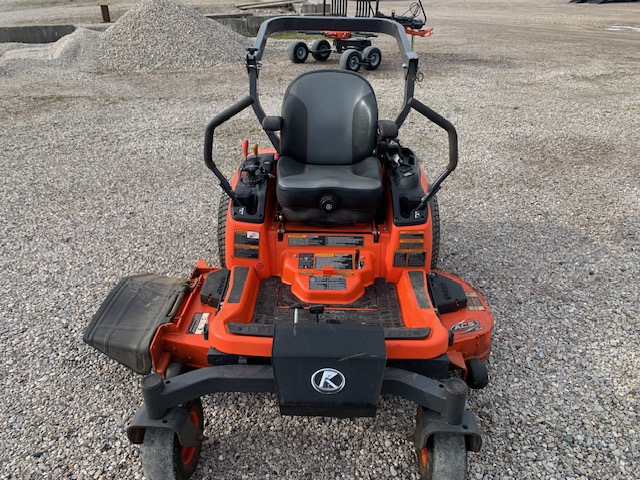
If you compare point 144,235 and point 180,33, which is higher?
point 180,33

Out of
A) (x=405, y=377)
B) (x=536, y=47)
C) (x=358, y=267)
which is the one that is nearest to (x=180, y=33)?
(x=536, y=47)

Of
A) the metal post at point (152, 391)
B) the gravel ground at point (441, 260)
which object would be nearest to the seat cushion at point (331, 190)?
the gravel ground at point (441, 260)

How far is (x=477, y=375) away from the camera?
2854 millimetres

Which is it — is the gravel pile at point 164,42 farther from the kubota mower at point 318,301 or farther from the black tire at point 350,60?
the kubota mower at point 318,301

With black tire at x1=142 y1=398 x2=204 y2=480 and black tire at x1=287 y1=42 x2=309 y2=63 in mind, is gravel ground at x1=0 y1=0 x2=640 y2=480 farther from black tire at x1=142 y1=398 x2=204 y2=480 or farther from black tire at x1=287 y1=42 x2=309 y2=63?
black tire at x1=287 y1=42 x2=309 y2=63

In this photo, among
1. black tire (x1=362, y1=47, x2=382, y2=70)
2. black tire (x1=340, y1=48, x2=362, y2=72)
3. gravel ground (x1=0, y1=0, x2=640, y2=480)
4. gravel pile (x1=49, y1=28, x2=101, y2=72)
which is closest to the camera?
gravel ground (x1=0, y1=0, x2=640, y2=480)

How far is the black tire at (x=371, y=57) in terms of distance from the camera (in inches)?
449

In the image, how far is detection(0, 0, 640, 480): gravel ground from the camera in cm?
278

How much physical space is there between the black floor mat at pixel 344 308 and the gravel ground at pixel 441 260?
490 millimetres

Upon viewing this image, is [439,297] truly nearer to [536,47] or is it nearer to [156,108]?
[156,108]

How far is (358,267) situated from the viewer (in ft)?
10.8

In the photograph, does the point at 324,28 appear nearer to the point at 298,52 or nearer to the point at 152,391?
the point at 152,391

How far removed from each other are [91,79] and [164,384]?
9889mm

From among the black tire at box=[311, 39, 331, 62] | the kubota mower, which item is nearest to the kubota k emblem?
the kubota mower
